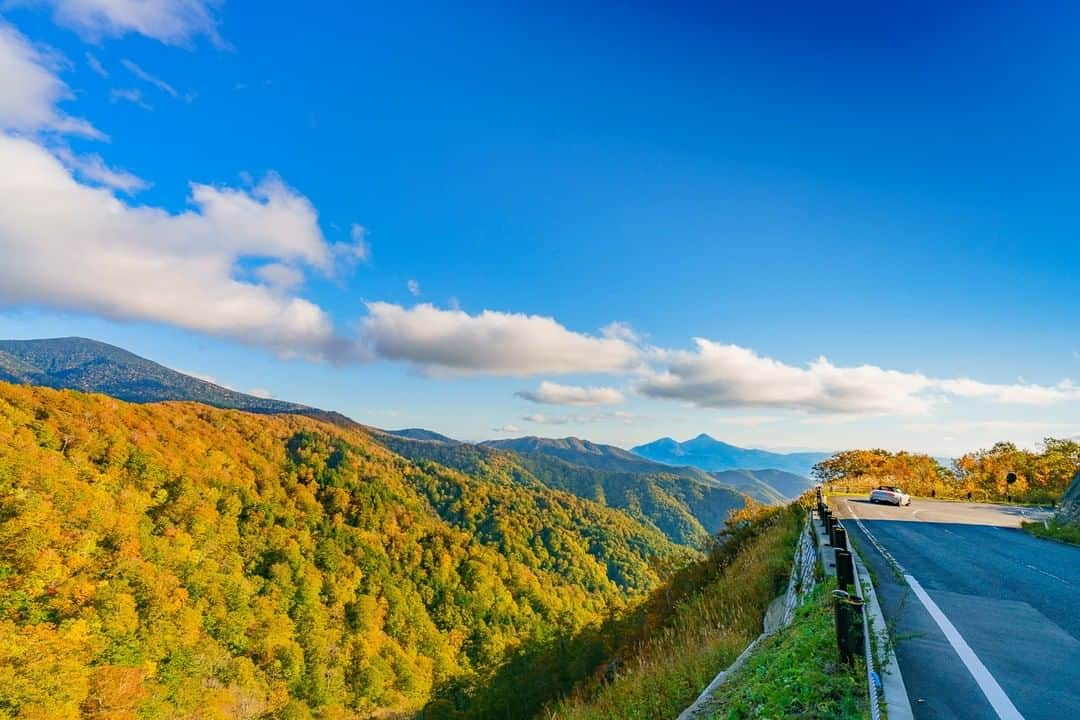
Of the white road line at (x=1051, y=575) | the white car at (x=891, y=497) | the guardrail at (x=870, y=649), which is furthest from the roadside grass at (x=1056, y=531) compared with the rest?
the guardrail at (x=870, y=649)

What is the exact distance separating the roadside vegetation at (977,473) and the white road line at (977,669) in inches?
1122

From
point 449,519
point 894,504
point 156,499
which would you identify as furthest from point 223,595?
point 894,504

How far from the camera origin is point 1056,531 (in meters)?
14.7

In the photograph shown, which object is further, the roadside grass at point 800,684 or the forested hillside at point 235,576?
the forested hillside at point 235,576

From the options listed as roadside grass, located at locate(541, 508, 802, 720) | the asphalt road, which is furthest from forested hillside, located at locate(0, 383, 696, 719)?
the asphalt road

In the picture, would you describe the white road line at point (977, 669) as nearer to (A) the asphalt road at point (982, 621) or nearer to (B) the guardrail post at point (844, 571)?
(A) the asphalt road at point (982, 621)

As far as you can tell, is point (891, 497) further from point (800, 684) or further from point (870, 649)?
point (800, 684)

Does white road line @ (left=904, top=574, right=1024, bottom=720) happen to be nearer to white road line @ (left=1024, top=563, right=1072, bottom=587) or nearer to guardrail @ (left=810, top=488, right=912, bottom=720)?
guardrail @ (left=810, top=488, right=912, bottom=720)

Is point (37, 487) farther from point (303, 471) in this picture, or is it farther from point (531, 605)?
point (531, 605)

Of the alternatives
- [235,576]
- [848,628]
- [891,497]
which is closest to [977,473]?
[891,497]

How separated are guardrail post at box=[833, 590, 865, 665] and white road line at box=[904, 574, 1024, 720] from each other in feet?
4.02

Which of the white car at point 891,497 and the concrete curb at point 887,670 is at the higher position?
the concrete curb at point 887,670

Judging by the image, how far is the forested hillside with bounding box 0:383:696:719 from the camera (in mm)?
55312

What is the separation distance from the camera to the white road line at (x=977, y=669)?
13.4 feet
